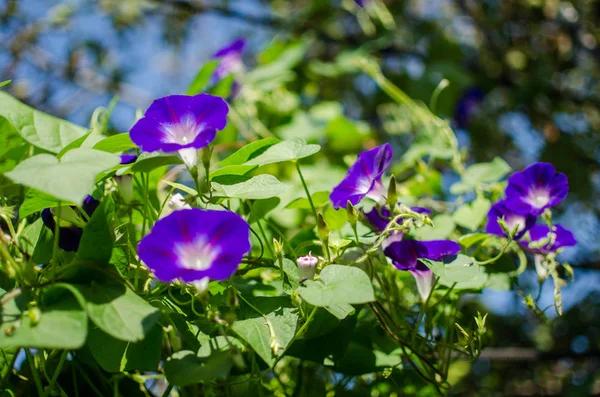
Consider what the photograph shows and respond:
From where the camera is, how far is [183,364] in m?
0.54

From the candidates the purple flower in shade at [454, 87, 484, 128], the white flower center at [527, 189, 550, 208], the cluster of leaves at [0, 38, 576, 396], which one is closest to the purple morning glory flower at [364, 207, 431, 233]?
the cluster of leaves at [0, 38, 576, 396]

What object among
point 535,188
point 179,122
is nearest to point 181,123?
point 179,122

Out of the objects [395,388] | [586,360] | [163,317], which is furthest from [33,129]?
[586,360]

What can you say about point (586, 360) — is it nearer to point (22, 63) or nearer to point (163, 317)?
point (163, 317)

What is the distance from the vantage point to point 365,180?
73 centimetres

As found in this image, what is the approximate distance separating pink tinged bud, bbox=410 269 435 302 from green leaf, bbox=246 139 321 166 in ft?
0.63

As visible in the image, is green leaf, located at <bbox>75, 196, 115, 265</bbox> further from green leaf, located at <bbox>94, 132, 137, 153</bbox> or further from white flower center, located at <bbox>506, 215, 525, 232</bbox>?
white flower center, located at <bbox>506, 215, 525, 232</bbox>

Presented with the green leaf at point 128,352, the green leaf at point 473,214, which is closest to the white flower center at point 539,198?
the green leaf at point 473,214

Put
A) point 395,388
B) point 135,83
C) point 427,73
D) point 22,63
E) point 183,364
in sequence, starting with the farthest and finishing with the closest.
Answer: point 135,83, point 22,63, point 427,73, point 395,388, point 183,364

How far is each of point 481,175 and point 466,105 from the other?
0.84 m

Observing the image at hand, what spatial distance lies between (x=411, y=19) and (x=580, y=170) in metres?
0.72

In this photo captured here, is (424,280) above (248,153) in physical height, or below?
below

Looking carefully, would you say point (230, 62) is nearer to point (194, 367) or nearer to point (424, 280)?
point (424, 280)

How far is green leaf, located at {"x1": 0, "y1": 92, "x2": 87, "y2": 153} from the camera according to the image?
0.70 m
